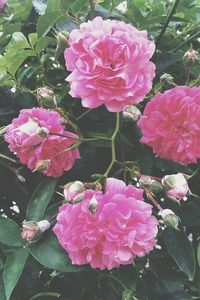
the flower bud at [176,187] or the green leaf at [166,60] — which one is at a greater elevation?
the green leaf at [166,60]

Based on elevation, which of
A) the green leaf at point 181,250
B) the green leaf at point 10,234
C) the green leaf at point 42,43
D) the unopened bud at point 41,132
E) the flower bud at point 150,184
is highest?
the green leaf at point 42,43

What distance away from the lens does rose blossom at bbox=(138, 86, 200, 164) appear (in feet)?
1.95

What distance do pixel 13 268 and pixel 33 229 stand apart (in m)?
0.06

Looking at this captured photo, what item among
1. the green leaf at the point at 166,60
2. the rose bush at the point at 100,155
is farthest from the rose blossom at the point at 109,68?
the green leaf at the point at 166,60

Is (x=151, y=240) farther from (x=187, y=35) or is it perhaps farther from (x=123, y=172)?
(x=187, y=35)

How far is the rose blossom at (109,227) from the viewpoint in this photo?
0.54 metres

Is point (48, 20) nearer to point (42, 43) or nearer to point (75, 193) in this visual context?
point (42, 43)

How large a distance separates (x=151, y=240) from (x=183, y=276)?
0.17 m

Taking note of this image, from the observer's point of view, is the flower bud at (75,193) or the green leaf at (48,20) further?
the green leaf at (48,20)

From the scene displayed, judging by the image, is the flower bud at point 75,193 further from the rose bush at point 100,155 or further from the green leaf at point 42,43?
the green leaf at point 42,43

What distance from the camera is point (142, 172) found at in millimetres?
633

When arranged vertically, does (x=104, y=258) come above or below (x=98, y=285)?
above

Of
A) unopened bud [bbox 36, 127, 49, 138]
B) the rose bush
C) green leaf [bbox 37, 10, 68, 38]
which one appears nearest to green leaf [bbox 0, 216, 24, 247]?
the rose bush

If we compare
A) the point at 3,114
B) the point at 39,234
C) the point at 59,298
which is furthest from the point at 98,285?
the point at 3,114
